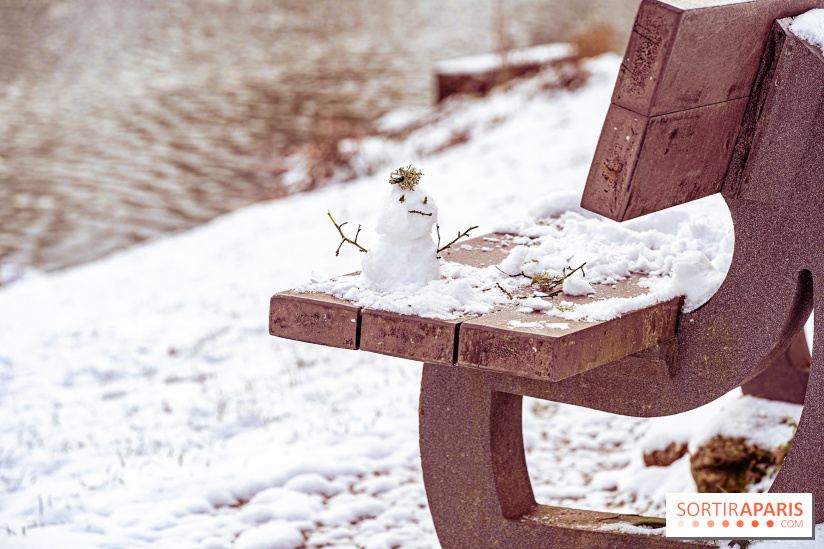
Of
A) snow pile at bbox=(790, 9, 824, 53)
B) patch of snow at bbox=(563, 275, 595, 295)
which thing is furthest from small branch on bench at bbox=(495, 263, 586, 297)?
snow pile at bbox=(790, 9, 824, 53)

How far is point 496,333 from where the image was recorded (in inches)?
84.2

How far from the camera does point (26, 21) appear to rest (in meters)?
18.1

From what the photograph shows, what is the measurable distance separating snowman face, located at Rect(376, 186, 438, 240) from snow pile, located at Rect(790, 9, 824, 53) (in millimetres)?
923

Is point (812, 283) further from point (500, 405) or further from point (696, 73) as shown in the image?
point (500, 405)

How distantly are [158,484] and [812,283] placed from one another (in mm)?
2482

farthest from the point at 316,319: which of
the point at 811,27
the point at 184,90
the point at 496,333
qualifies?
the point at 184,90

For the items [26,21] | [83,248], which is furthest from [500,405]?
[26,21]

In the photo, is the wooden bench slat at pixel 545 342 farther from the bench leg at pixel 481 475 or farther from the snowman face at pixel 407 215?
the bench leg at pixel 481 475

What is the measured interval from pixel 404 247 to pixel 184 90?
11793 mm

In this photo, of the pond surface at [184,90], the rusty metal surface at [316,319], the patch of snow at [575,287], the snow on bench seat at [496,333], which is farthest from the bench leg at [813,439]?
the pond surface at [184,90]

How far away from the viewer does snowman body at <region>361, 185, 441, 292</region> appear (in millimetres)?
2355

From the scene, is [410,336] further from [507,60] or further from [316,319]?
[507,60]

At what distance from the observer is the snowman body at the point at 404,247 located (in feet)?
7.73

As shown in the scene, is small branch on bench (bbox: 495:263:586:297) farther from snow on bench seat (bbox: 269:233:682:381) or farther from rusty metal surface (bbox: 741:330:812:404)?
rusty metal surface (bbox: 741:330:812:404)
